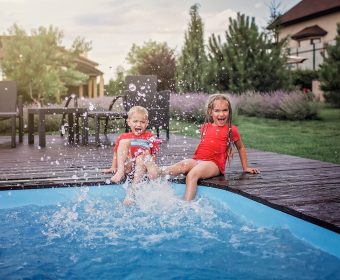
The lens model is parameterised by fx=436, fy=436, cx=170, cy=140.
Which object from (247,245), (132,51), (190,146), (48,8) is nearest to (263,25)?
(48,8)

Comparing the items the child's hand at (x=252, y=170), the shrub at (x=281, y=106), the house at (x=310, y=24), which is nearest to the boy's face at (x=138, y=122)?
the child's hand at (x=252, y=170)

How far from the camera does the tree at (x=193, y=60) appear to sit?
1747 cm

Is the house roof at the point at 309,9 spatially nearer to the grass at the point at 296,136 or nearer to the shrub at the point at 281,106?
the shrub at the point at 281,106

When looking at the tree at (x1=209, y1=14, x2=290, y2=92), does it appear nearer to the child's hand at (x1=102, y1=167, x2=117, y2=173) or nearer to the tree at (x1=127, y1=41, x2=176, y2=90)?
the tree at (x1=127, y1=41, x2=176, y2=90)

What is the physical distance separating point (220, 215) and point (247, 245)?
0.69 m

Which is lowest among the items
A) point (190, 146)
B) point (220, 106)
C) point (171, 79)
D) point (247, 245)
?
point (247, 245)

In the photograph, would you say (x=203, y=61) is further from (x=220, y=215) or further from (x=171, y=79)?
(x=220, y=215)

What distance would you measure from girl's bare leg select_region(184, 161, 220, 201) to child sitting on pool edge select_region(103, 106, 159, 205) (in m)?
0.34

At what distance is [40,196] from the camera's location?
4.12m

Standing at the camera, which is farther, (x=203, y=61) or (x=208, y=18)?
(x=208, y=18)

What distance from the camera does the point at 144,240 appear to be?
3219 mm

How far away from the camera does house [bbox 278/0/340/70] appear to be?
29.1 metres

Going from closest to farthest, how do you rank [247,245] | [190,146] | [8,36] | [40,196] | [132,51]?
[247,245], [40,196], [190,146], [8,36], [132,51]

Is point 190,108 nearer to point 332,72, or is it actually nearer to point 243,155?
point 332,72
